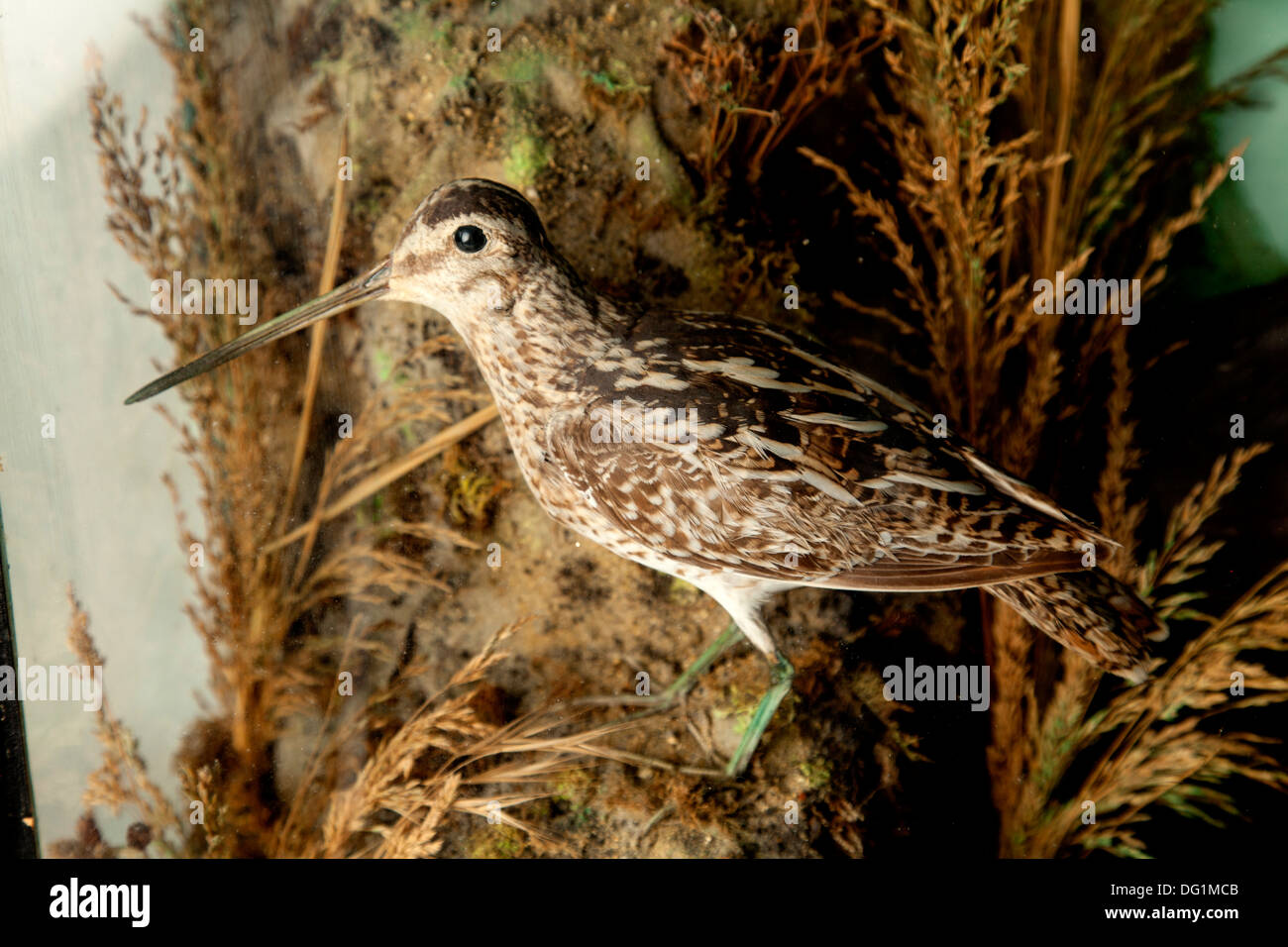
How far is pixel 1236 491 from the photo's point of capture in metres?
1.38

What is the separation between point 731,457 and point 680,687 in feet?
1.44

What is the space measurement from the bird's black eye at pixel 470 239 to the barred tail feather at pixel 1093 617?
91 cm

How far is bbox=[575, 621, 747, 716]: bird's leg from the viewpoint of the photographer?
1354 mm

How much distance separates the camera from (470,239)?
1164 mm

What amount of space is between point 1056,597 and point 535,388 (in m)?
0.82

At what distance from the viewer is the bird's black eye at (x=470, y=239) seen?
1161mm

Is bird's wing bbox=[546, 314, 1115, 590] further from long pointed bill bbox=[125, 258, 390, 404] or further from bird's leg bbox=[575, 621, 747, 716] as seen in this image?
long pointed bill bbox=[125, 258, 390, 404]

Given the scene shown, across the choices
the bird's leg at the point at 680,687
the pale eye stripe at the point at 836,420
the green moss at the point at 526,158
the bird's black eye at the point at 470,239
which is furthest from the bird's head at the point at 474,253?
the bird's leg at the point at 680,687

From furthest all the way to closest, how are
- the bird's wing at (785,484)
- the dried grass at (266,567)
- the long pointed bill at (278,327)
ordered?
the dried grass at (266,567), the long pointed bill at (278,327), the bird's wing at (785,484)

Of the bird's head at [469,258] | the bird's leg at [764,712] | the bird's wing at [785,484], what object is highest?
the bird's head at [469,258]

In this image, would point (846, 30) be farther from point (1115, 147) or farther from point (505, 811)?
point (505, 811)

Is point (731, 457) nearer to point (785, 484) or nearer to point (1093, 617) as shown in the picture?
point (785, 484)

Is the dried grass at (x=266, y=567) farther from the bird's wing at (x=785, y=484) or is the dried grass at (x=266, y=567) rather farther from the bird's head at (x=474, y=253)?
the bird's wing at (x=785, y=484)

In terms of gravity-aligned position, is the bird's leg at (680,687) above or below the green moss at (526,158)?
below
